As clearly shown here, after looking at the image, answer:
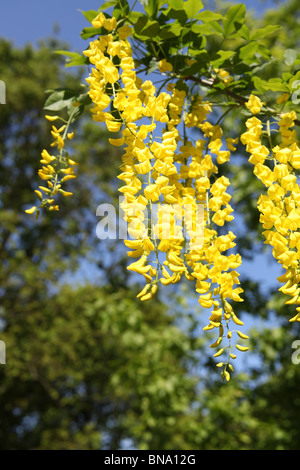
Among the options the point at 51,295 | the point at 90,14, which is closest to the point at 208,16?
the point at 90,14

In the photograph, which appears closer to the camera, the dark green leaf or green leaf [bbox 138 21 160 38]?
green leaf [bbox 138 21 160 38]

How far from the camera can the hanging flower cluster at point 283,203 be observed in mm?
814

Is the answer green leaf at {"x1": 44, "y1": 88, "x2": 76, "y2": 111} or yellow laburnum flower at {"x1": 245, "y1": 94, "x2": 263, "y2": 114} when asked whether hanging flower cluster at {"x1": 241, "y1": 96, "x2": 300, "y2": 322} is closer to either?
yellow laburnum flower at {"x1": 245, "y1": 94, "x2": 263, "y2": 114}

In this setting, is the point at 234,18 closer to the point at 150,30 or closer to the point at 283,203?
the point at 150,30

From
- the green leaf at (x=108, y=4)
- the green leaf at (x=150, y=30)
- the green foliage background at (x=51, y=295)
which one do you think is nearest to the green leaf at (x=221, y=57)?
the green leaf at (x=150, y=30)

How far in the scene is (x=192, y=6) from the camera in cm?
101

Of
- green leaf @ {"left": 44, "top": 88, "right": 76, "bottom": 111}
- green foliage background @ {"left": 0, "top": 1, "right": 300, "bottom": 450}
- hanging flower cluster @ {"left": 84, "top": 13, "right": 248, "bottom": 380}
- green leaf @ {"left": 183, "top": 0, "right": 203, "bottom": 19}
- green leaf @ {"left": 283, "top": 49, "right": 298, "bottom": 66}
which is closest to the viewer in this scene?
hanging flower cluster @ {"left": 84, "top": 13, "right": 248, "bottom": 380}

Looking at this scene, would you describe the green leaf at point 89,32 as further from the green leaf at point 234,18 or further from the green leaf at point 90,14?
the green leaf at point 234,18

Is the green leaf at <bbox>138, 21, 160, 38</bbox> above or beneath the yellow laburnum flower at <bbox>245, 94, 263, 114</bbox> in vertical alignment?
above

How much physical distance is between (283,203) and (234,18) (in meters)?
0.52

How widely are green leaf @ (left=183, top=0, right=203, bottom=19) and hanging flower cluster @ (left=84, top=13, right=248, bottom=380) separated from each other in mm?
143

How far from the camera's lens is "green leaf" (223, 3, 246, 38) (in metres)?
1.10

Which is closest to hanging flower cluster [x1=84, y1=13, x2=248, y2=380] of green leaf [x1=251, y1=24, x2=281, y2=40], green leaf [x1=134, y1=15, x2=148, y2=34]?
green leaf [x1=134, y1=15, x2=148, y2=34]
